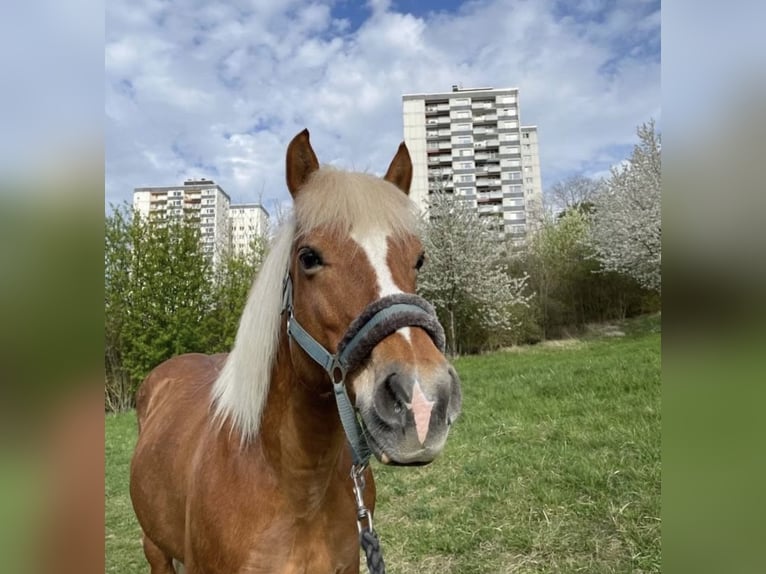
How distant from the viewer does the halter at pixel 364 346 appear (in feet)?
4.57

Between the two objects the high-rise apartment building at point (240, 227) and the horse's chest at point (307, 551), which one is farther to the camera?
the high-rise apartment building at point (240, 227)

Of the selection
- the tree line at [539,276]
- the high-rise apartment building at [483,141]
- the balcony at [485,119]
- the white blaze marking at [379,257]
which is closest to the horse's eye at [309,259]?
the white blaze marking at [379,257]

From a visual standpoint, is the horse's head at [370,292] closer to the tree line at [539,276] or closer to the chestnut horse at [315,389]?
the chestnut horse at [315,389]

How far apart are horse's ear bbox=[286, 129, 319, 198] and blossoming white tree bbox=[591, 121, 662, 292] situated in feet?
50.6

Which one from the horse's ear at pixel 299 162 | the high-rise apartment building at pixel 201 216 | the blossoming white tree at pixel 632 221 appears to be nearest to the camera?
the horse's ear at pixel 299 162

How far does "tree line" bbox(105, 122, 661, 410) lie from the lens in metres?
13.2

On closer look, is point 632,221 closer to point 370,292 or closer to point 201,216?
point 201,216

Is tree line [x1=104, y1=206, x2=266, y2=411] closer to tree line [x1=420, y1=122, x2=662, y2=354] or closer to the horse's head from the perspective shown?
tree line [x1=420, y1=122, x2=662, y2=354]

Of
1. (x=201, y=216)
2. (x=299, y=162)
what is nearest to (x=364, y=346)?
(x=299, y=162)

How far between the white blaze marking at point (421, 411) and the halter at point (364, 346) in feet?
0.67

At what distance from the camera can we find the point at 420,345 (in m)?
1.37
